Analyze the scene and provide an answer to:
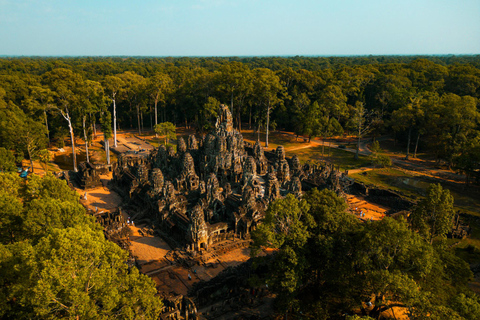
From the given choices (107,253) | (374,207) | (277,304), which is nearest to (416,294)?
(277,304)

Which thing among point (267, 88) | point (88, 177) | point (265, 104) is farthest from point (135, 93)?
point (88, 177)

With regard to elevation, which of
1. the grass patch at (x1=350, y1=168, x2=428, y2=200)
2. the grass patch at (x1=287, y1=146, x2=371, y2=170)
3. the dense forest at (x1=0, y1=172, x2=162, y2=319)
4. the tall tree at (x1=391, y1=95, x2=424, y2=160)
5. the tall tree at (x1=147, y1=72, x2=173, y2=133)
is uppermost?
the tall tree at (x1=147, y1=72, x2=173, y2=133)

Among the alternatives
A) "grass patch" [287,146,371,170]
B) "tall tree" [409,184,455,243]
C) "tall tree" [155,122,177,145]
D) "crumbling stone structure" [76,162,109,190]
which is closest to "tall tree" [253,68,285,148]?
"grass patch" [287,146,371,170]

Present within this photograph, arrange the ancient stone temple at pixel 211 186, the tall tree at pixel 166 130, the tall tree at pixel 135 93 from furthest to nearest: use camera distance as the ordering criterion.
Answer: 1. the tall tree at pixel 135 93
2. the tall tree at pixel 166 130
3. the ancient stone temple at pixel 211 186

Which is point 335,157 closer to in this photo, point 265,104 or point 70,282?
point 265,104

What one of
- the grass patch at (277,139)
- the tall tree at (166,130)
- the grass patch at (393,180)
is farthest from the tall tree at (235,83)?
the grass patch at (393,180)

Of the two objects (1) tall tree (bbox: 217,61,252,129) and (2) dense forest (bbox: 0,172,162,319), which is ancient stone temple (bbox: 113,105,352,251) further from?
(1) tall tree (bbox: 217,61,252,129)

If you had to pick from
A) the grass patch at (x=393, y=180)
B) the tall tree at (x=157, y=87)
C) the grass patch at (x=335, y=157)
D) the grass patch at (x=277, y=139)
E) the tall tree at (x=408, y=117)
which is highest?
the tall tree at (x=157, y=87)

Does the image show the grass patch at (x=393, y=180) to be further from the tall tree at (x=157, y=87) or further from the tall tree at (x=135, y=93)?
the tall tree at (x=135, y=93)

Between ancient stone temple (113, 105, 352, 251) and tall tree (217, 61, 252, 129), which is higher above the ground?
tall tree (217, 61, 252, 129)
